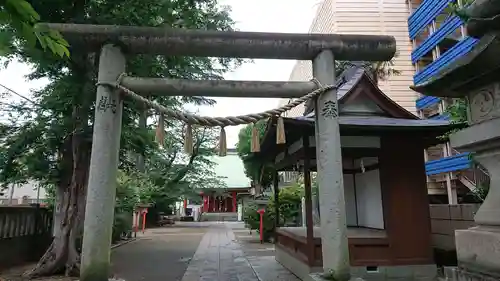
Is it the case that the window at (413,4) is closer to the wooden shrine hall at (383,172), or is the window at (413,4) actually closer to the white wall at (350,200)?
the white wall at (350,200)

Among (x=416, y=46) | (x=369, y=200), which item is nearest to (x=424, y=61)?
(x=416, y=46)

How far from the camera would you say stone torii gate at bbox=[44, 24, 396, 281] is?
465 cm

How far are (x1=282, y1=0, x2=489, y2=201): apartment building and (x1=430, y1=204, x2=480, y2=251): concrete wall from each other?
43.1ft

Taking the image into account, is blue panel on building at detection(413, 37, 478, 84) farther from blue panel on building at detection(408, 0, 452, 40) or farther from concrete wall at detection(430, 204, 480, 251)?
concrete wall at detection(430, 204, 480, 251)

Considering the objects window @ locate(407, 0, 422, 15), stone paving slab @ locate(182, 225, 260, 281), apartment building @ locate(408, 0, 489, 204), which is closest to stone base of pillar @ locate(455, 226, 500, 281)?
stone paving slab @ locate(182, 225, 260, 281)

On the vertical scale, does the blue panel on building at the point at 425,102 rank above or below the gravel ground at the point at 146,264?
above

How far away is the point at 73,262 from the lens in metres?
8.27

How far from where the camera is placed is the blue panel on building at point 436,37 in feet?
71.3

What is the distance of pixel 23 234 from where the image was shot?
9.98m

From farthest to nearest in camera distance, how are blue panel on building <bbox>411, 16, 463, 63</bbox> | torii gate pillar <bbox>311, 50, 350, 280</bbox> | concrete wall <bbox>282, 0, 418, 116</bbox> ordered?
concrete wall <bbox>282, 0, 418, 116</bbox>
blue panel on building <bbox>411, 16, 463, 63</bbox>
torii gate pillar <bbox>311, 50, 350, 280</bbox>

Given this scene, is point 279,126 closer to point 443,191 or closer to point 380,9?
point 443,191

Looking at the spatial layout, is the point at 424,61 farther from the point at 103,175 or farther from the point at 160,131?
the point at 103,175

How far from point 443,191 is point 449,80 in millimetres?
25311

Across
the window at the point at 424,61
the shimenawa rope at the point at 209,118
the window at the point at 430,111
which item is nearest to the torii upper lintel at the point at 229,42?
the shimenawa rope at the point at 209,118
